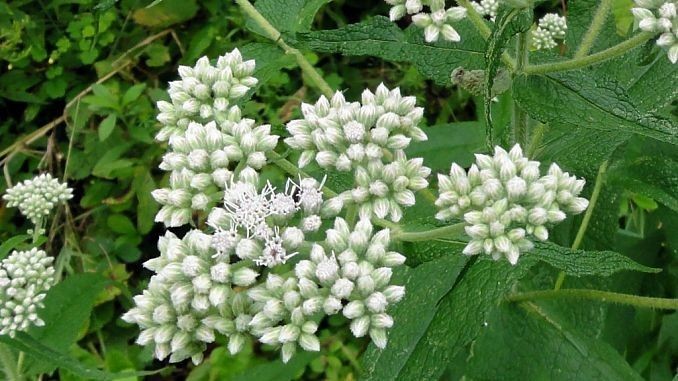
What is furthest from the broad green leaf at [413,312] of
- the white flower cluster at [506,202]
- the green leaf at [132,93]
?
the green leaf at [132,93]

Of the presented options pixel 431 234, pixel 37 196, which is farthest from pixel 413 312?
pixel 37 196

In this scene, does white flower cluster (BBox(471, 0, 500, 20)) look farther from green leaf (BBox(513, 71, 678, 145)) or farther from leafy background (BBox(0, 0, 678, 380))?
green leaf (BBox(513, 71, 678, 145))

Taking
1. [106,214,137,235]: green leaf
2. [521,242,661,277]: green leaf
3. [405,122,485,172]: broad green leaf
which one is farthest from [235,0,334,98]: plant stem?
[106,214,137,235]: green leaf

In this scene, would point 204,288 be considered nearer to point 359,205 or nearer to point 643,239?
point 359,205

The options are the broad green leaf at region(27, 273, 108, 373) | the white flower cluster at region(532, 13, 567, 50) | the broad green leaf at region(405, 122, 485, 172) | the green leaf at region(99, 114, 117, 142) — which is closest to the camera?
the broad green leaf at region(27, 273, 108, 373)

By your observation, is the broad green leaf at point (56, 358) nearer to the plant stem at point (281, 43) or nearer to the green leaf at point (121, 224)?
the plant stem at point (281, 43)
